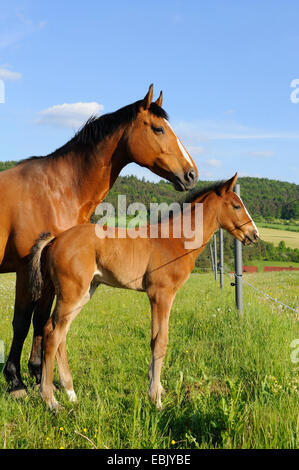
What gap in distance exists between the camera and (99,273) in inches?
144

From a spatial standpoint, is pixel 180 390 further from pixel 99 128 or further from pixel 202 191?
pixel 99 128

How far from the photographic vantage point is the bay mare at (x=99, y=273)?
3521 mm

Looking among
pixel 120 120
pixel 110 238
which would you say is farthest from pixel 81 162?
pixel 110 238

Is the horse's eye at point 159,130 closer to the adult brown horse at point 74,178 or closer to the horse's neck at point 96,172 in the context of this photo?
the adult brown horse at point 74,178

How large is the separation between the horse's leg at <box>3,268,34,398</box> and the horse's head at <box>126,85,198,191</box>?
166 centimetres

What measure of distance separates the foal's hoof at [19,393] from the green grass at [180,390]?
75 mm

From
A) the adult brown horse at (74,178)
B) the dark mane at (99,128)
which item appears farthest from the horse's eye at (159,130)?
the dark mane at (99,128)

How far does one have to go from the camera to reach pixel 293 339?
480 cm

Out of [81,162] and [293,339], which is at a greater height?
[81,162]

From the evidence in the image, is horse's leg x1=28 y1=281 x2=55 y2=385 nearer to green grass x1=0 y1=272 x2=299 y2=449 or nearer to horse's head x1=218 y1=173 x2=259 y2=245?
green grass x1=0 y1=272 x2=299 y2=449

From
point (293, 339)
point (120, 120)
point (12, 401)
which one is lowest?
point (12, 401)

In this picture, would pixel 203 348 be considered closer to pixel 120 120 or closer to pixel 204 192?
pixel 204 192
